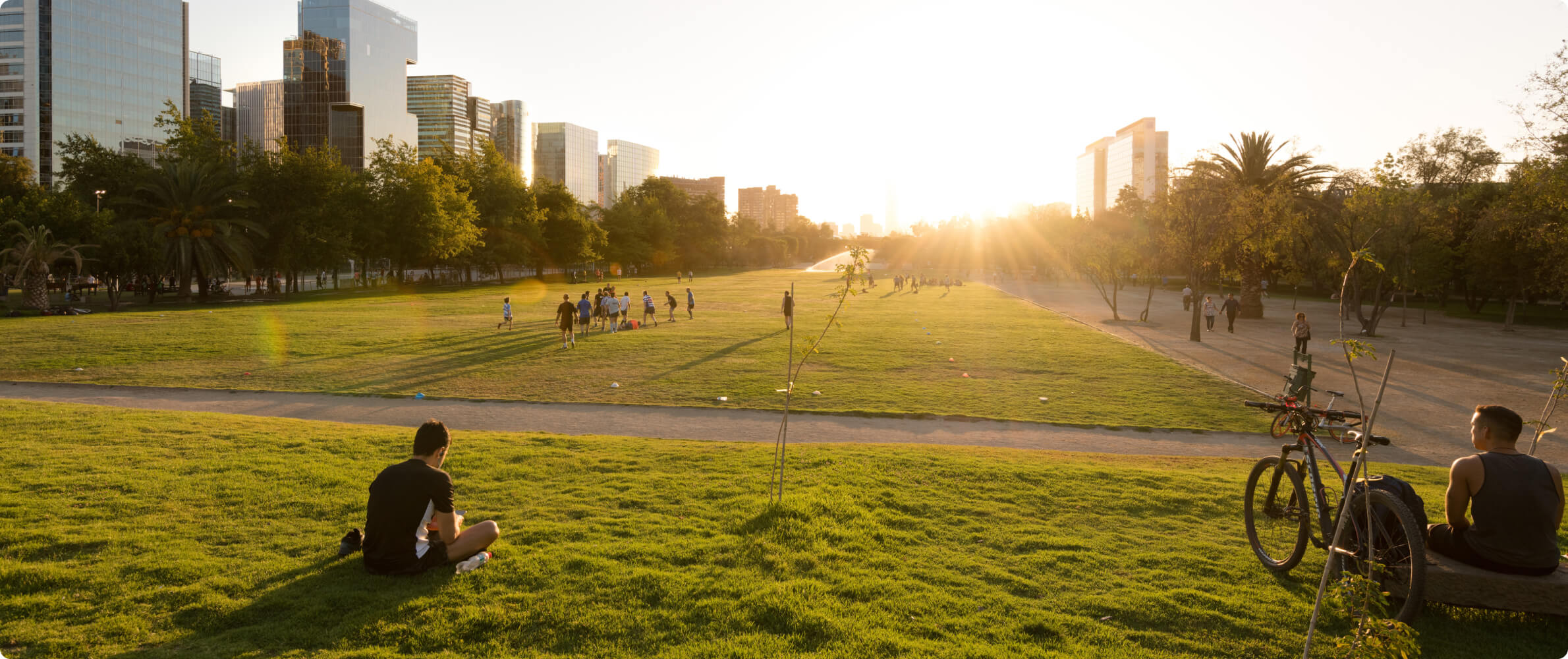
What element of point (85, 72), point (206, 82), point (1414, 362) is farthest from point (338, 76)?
point (1414, 362)

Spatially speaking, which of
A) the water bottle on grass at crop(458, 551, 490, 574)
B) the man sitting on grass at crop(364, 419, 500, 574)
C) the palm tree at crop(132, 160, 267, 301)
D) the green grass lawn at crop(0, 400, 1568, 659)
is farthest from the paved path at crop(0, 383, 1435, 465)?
the palm tree at crop(132, 160, 267, 301)

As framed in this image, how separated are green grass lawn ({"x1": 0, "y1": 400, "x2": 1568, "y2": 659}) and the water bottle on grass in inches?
2.8

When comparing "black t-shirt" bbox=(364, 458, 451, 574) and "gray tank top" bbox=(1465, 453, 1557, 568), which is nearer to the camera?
"gray tank top" bbox=(1465, 453, 1557, 568)

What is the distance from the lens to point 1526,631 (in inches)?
203

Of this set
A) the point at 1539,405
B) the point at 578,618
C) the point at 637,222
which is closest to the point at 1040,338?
the point at 1539,405

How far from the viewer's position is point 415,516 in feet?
19.2

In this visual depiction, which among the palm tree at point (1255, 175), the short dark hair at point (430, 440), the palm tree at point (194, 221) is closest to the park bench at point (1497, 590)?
the short dark hair at point (430, 440)

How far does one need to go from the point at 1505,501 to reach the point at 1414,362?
982 inches

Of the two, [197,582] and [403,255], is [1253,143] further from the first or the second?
[403,255]

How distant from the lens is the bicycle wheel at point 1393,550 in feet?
16.3

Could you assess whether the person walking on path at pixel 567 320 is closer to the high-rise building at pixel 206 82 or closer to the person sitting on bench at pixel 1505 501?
the person sitting on bench at pixel 1505 501

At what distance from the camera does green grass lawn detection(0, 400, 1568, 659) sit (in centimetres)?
498

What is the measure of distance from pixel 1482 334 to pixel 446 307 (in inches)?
1989

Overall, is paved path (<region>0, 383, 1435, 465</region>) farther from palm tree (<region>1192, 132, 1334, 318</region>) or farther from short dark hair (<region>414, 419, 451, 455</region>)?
palm tree (<region>1192, 132, 1334, 318</region>)
